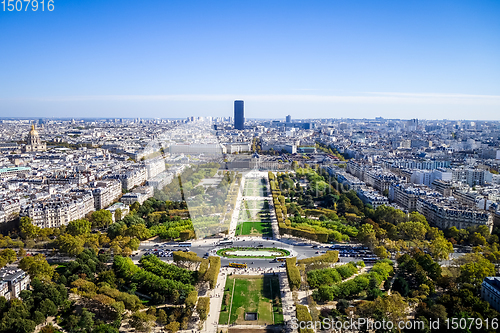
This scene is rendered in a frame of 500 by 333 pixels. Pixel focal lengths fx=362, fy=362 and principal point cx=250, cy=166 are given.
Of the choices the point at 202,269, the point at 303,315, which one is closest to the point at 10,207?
the point at 202,269

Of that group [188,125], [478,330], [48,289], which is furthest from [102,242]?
[478,330]

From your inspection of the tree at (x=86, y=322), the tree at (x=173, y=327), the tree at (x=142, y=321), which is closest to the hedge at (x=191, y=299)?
the tree at (x=173, y=327)

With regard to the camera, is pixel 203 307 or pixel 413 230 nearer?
pixel 203 307

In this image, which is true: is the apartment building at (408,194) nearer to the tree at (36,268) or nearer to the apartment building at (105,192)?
the apartment building at (105,192)

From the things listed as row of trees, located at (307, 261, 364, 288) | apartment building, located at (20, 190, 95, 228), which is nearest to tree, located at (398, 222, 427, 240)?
row of trees, located at (307, 261, 364, 288)

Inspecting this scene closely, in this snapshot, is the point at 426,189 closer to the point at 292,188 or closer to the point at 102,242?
the point at 292,188

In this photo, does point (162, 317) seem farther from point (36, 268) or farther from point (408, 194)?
point (408, 194)

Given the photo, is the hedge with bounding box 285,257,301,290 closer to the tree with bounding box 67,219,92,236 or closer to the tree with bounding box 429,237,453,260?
the tree with bounding box 429,237,453,260
